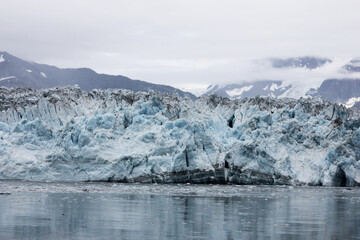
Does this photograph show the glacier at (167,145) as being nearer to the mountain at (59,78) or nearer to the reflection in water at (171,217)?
the reflection in water at (171,217)

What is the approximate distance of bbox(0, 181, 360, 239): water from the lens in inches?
440

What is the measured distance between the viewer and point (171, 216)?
14.2 metres

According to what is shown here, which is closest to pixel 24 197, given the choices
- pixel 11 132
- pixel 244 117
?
pixel 11 132

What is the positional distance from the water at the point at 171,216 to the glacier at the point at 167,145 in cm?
691

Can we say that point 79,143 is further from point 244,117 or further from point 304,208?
point 304,208

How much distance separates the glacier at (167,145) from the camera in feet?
92.9

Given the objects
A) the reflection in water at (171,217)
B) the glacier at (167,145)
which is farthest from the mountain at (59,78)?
the reflection in water at (171,217)

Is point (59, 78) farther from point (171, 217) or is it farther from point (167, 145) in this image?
point (171, 217)

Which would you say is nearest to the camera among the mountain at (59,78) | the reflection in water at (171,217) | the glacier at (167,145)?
the reflection in water at (171,217)

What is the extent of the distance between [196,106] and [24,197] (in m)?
19.1

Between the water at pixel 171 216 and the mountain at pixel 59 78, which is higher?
the mountain at pixel 59 78

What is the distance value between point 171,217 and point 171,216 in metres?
0.22

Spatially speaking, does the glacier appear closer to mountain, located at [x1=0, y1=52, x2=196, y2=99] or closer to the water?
the water

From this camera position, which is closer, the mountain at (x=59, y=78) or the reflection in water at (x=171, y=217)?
the reflection in water at (x=171, y=217)
